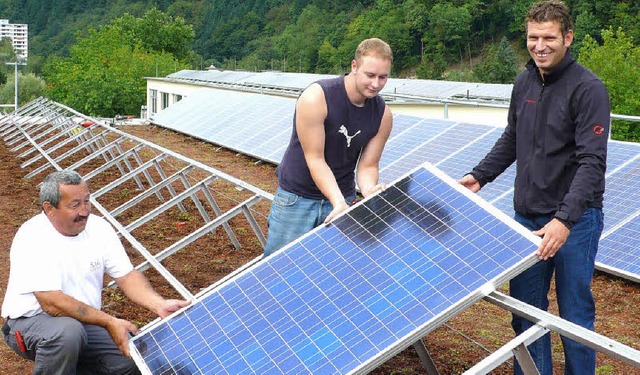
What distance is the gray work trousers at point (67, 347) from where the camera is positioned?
204 inches

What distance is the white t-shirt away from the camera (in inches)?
211

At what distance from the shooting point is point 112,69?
267ft

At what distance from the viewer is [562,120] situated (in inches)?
187

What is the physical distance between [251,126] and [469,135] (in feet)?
26.6

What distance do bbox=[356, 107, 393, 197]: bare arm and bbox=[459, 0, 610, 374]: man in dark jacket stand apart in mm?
963


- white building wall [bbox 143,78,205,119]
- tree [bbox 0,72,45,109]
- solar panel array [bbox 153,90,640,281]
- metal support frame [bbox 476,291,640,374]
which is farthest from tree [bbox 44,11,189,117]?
metal support frame [bbox 476,291,640,374]

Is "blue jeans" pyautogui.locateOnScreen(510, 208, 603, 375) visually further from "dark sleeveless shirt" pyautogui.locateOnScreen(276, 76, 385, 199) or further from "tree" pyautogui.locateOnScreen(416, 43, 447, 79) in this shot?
"tree" pyautogui.locateOnScreen(416, 43, 447, 79)

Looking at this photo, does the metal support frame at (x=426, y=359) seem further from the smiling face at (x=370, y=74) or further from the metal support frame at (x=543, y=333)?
the smiling face at (x=370, y=74)

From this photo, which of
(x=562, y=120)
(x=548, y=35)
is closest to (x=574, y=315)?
(x=562, y=120)

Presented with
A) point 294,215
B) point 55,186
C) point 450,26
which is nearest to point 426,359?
point 294,215

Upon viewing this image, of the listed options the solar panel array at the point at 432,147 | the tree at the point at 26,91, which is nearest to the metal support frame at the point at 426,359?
the solar panel array at the point at 432,147

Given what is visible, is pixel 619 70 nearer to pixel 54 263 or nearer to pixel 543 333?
pixel 54 263

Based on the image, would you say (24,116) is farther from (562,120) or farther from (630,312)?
(562,120)

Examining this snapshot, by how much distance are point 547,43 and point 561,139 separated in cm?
52
